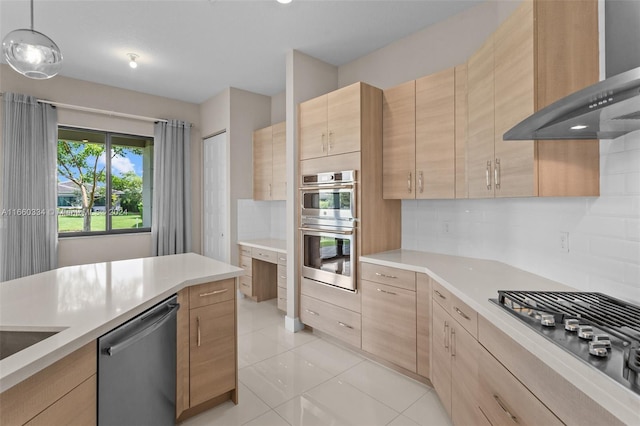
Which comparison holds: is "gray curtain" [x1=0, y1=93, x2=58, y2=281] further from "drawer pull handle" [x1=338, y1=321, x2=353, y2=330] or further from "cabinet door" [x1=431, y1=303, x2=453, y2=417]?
"cabinet door" [x1=431, y1=303, x2=453, y2=417]

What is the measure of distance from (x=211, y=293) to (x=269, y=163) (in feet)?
9.00

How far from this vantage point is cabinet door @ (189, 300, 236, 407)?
1906 mm

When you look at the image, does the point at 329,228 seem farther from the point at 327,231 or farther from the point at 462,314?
the point at 462,314

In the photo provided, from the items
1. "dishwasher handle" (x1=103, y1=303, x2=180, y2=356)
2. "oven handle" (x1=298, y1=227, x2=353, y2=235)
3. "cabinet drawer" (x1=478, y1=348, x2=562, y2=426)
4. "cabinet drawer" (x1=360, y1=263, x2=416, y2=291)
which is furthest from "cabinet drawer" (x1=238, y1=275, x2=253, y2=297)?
"cabinet drawer" (x1=478, y1=348, x2=562, y2=426)

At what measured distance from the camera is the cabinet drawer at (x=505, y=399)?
1.05 metres

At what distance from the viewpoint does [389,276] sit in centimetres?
253

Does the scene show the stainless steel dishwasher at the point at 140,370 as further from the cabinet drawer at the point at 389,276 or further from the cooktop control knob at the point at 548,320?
the cooktop control knob at the point at 548,320

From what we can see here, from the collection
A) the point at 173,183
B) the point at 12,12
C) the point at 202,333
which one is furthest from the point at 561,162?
the point at 173,183

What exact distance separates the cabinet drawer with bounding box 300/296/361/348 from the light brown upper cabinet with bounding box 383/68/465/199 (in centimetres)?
119

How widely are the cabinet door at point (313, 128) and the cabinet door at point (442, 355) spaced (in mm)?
1840

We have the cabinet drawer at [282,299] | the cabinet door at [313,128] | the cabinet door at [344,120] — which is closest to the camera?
the cabinet door at [344,120]

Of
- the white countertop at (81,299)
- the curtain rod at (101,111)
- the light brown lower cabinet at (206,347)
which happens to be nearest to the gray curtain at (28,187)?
the curtain rod at (101,111)

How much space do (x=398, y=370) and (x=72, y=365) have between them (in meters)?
2.24

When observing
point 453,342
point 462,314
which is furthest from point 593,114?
point 453,342
